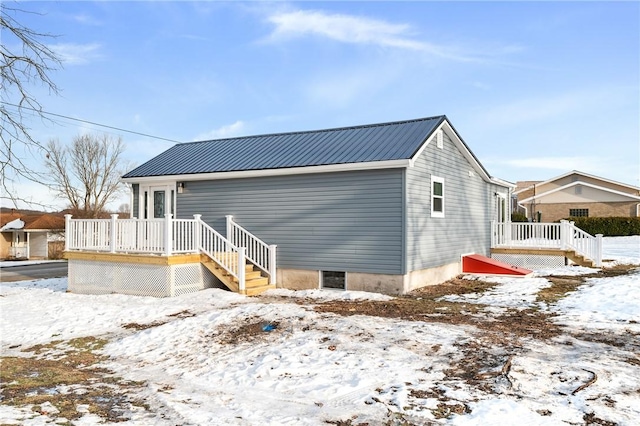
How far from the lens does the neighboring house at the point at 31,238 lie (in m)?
41.7

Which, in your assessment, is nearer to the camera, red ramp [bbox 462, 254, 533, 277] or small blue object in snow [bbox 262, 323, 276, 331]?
small blue object in snow [bbox 262, 323, 276, 331]

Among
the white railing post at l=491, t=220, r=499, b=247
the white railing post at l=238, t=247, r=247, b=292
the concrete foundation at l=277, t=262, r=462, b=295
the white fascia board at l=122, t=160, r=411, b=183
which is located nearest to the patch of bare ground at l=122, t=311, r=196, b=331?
the white railing post at l=238, t=247, r=247, b=292

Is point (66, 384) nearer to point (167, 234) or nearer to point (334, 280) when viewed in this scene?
point (167, 234)

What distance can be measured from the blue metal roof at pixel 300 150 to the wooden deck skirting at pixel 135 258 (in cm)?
291

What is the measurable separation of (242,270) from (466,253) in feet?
26.4

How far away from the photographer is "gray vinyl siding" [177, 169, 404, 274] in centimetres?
1188

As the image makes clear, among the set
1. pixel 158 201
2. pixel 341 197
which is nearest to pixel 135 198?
pixel 158 201

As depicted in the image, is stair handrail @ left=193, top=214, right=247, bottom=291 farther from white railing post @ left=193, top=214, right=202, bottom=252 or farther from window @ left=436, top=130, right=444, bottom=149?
window @ left=436, top=130, right=444, bottom=149

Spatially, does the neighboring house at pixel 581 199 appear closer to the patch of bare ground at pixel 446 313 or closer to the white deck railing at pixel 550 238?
the white deck railing at pixel 550 238

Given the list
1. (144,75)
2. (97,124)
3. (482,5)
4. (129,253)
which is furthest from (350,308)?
(97,124)

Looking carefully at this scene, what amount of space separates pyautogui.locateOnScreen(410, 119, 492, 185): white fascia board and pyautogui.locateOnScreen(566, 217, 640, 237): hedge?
20.1 metres

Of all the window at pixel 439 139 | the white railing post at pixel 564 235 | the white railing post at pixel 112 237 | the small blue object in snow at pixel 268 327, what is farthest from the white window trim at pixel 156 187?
the white railing post at pixel 564 235

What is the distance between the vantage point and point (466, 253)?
16.1 metres

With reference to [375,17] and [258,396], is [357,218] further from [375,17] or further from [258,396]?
[258,396]
